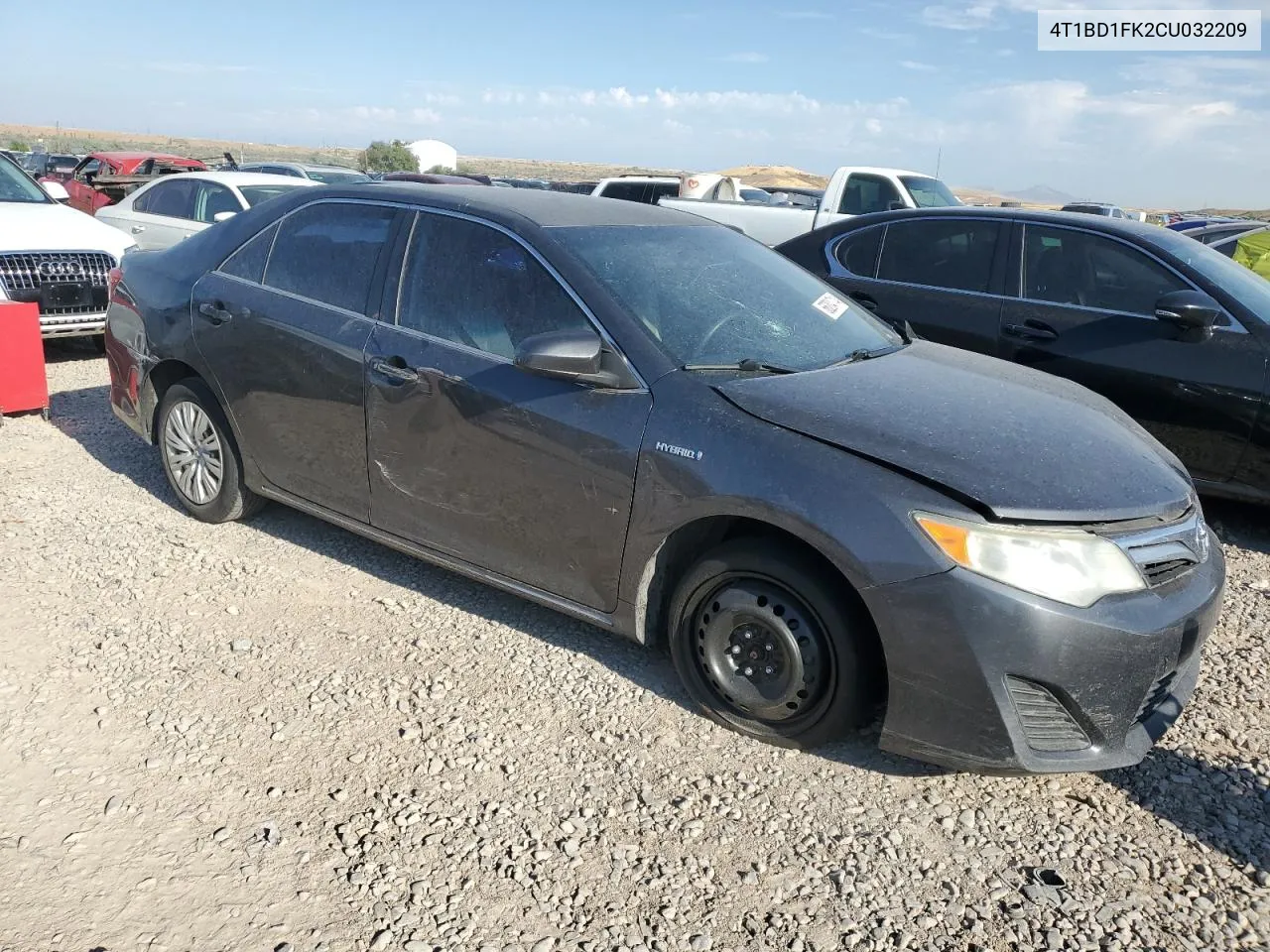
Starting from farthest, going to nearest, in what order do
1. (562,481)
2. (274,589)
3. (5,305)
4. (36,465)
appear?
(5,305) → (36,465) → (274,589) → (562,481)

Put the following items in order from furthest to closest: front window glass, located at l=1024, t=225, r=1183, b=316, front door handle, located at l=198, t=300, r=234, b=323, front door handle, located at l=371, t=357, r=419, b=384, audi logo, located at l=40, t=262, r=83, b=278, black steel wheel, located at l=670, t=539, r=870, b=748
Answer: audi logo, located at l=40, t=262, r=83, b=278 → front window glass, located at l=1024, t=225, r=1183, b=316 → front door handle, located at l=198, t=300, r=234, b=323 → front door handle, located at l=371, t=357, r=419, b=384 → black steel wheel, located at l=670, t=539, r=870, b=748

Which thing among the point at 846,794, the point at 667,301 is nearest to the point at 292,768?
the point at 846,794

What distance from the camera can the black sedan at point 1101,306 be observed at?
16.8ft

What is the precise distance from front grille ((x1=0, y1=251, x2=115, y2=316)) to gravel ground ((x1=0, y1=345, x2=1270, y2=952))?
Result: 4547 mm

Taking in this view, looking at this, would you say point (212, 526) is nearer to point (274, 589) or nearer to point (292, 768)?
point (274, 589)

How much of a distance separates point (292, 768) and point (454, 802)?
0.53 metres

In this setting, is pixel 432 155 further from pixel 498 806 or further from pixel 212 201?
pixel 498 806

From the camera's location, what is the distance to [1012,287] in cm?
588

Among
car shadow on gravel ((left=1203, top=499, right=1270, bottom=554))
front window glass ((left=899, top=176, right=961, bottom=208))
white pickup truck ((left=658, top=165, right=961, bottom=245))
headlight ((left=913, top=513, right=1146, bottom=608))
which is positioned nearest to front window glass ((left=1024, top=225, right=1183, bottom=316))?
car shadow on gravel ((left=1203, top=499, right=1270, bottom=554))

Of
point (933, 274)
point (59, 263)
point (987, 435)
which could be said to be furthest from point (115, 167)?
point (987, 435)

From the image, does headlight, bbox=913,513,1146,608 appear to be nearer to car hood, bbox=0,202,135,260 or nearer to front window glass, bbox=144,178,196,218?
car hood, bbox=0,202,135,260

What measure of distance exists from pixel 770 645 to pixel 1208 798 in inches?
55.1

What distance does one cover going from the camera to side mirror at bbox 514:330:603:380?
10.8ft

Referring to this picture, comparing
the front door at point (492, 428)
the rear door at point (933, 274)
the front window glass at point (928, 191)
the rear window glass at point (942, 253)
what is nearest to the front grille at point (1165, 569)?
the front door at point (492, 428)
